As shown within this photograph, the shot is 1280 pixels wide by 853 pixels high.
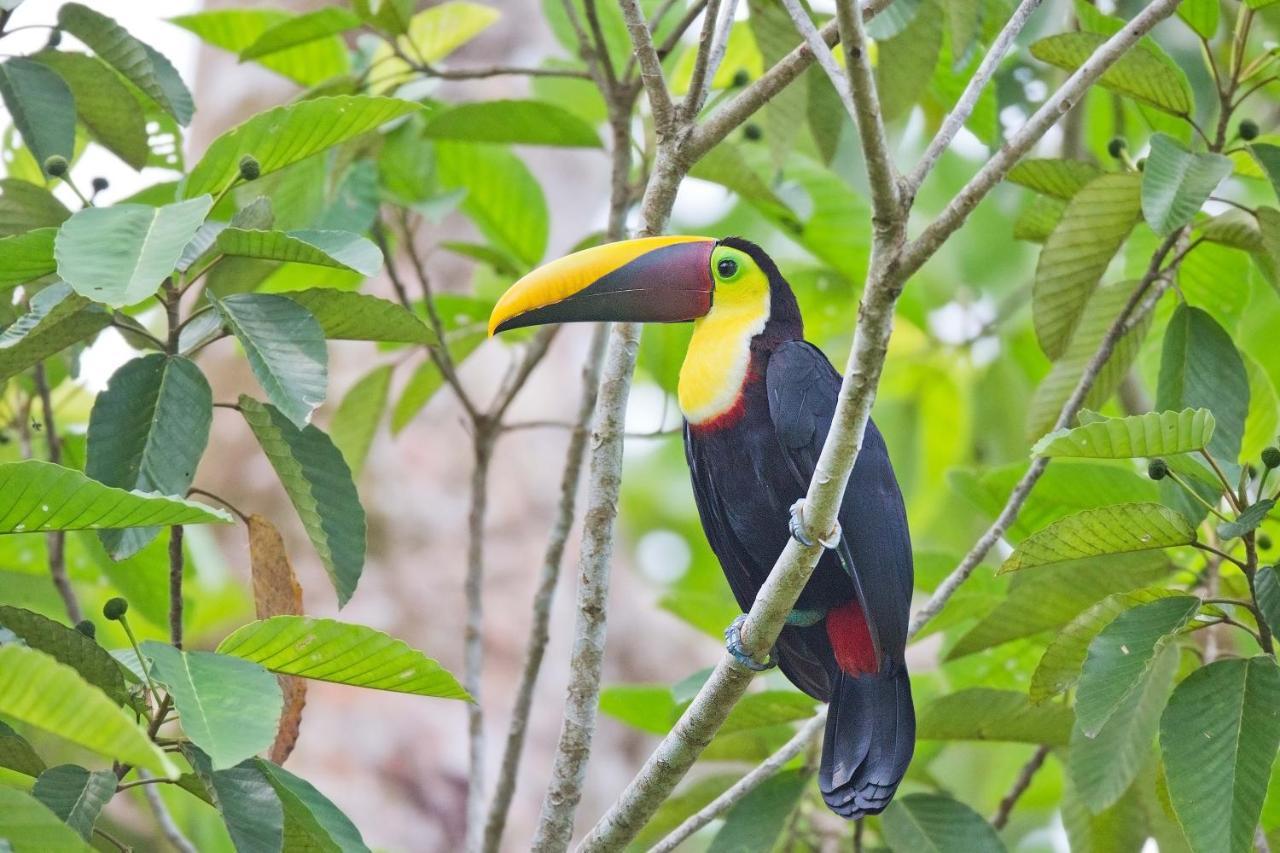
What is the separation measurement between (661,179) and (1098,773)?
55.7 inches

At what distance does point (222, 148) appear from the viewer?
2691 millimetres

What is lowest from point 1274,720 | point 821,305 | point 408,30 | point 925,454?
point 1274,720

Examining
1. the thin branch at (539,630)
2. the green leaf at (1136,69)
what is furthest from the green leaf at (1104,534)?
the thin branch at (539,630)

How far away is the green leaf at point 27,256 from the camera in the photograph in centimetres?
241

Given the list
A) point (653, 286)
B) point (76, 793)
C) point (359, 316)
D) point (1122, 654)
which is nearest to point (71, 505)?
point (76, 793)

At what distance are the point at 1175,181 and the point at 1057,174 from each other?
0.51 m

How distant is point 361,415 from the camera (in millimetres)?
4059

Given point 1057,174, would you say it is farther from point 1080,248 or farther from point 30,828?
point 30,828

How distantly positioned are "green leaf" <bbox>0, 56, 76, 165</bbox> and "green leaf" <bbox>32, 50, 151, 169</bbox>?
5 centimetres

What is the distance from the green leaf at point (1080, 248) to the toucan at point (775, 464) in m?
0.45

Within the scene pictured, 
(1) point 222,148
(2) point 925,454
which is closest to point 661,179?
(1) point 222,148

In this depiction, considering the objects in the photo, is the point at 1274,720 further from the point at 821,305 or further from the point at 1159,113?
the point at 821,305

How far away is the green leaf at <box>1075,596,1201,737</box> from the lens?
237cm

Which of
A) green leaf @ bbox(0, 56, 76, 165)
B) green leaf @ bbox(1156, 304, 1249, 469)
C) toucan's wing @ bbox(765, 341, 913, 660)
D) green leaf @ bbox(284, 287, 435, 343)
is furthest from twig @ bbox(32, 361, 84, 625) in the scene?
green leaf @ bbox(1156, 304, 1249, 469)
